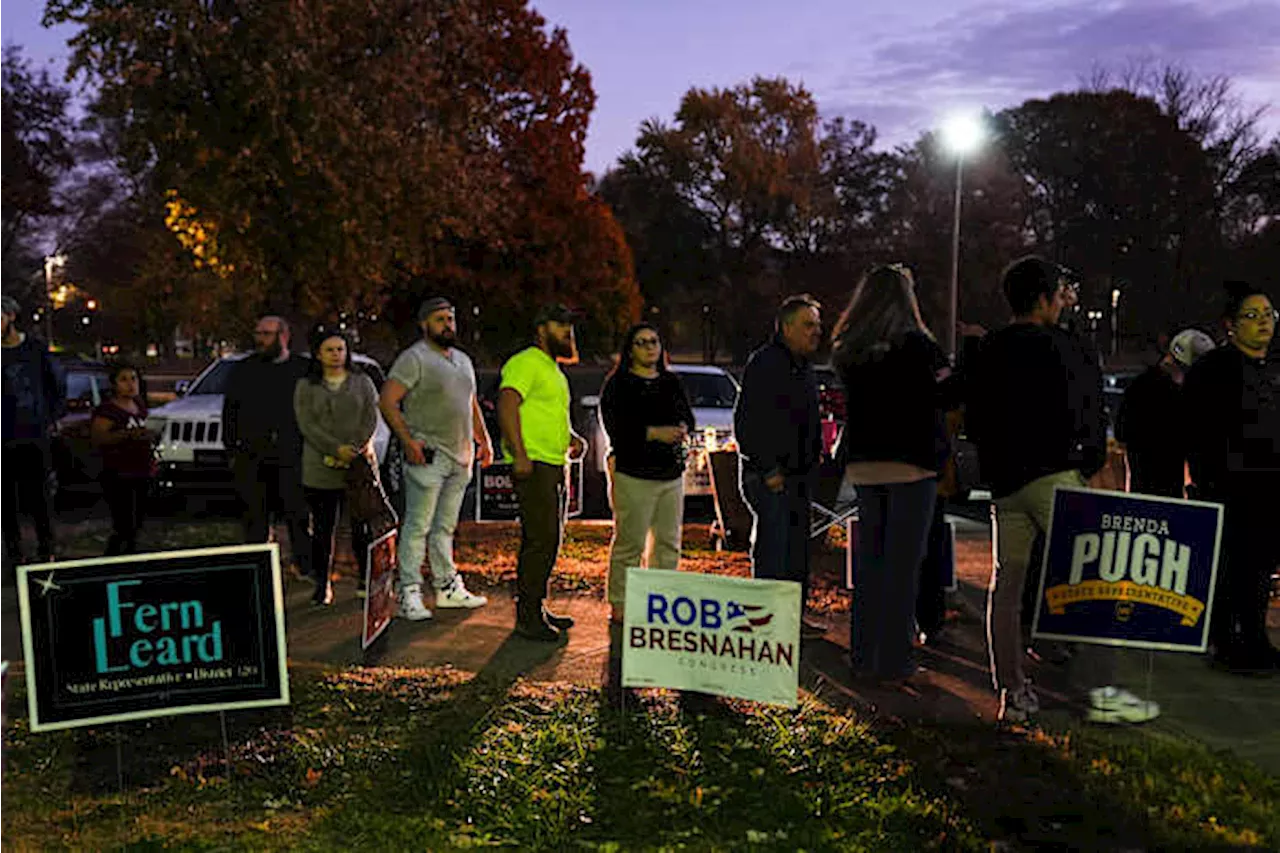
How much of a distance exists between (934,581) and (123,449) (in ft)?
19.1

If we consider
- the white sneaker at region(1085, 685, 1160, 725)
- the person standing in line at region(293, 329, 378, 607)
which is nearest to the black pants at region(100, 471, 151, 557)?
the person standing in line at region(293, 329, 378, 607)

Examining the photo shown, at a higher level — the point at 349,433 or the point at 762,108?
the point at 762,108

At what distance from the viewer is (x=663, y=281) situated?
57.2 metres

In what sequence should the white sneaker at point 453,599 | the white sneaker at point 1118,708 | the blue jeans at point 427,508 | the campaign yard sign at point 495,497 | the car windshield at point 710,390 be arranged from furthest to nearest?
the car windshield at point 710,390, the campaign yard sign at point 495,497, the white sneaker at point 453,599, the blue jeans at point 427,508, the white sneaker at point 1118,708

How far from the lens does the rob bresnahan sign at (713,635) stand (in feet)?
16.9

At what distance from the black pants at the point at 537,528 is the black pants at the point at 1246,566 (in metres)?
3.70

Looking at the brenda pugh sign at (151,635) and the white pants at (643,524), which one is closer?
the brenda pugh sign at (151,635)

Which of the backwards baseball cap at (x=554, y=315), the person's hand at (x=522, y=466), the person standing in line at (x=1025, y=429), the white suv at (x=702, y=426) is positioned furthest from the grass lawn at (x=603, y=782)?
the white suv at (x=702, y=426)

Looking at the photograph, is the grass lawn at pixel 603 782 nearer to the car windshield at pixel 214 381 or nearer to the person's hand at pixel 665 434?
the person's hand at pixel 665 434

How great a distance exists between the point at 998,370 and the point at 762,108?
50.3 meters

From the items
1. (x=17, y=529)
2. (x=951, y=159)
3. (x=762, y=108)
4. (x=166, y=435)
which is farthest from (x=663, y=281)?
(x=17, y=529)

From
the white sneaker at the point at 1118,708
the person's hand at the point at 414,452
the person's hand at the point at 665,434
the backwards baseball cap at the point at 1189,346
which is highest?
the backwards baseball cap at the point at 1189,346

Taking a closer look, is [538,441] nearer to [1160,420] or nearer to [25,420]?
[1160,420]

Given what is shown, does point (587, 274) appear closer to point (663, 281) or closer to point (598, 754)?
point (663, 281)
